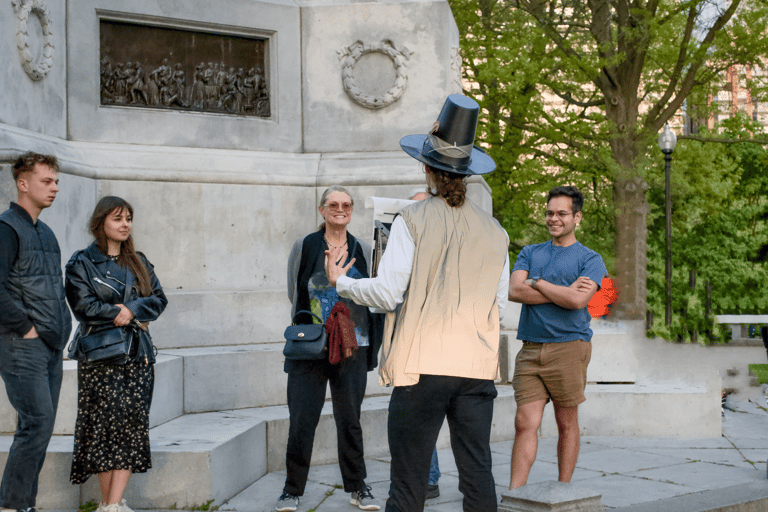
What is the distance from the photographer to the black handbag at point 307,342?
15.0 ft

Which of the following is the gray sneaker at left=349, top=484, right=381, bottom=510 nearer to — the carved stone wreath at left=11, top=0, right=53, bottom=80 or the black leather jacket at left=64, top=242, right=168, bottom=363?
the black leather jacket at left=64, top=242, right=168, bottom=363

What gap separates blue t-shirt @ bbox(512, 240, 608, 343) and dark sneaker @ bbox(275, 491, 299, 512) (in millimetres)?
1623

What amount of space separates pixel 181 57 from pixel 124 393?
429 cm

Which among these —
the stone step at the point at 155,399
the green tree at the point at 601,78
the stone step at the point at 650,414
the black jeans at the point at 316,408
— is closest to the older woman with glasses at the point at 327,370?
the black jeans at the point at 316,408

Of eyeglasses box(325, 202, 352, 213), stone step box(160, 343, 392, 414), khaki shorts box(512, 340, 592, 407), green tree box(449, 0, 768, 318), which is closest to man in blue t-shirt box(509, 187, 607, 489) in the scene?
khaki shorts box(512, 340, 592, 407)

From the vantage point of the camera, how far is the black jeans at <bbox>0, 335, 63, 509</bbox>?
13.3 ft

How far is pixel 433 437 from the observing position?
128 inches

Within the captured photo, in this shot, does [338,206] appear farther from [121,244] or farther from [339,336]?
[121,244]

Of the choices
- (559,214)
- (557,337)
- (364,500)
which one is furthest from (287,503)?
(559,214)

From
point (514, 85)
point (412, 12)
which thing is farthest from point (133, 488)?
point (514, 85)

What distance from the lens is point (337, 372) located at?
4.79 m

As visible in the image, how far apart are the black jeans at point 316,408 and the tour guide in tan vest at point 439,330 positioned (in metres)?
1.46

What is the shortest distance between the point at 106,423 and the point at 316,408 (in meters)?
1.16

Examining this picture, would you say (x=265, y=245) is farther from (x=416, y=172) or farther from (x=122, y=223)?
(x=122, y=223)
